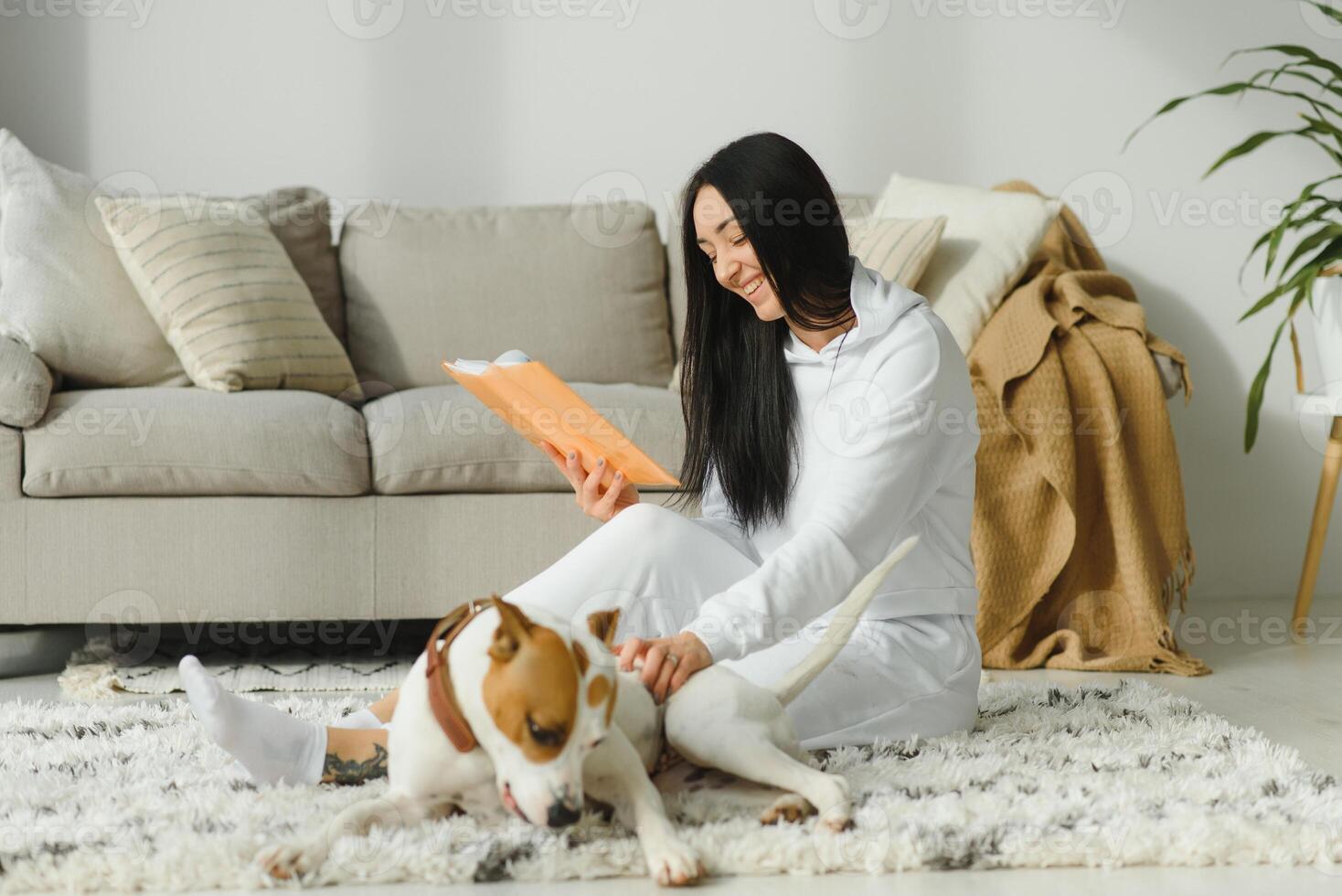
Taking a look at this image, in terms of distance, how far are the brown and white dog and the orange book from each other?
1.13ft

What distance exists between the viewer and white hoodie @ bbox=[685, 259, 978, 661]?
4.52 ft

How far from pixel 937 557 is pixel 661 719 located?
52cm

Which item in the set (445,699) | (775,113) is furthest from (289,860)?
(775,113)

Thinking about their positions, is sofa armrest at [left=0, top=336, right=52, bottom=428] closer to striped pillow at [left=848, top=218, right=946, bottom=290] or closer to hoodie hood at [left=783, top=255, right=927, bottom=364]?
hoodie hood at [left=783, top=255, right=927, bottom=364]

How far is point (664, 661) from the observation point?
1282mm

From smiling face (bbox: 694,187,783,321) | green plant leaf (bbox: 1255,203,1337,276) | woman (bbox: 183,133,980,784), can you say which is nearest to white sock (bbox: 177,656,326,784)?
woman (bbox: 183,133,980,784)

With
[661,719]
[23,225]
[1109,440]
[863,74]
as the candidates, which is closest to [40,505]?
[23,225]

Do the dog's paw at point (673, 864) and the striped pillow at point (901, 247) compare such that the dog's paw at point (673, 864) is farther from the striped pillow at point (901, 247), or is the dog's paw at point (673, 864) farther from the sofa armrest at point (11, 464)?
the striped pillow at point (901, 247)

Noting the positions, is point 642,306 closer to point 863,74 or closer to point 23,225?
point 863,74

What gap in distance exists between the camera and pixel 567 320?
3035mm

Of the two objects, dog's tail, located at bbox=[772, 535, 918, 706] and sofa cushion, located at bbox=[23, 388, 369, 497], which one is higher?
dog's tail, located at bbox=[772, 535, 918, 706]

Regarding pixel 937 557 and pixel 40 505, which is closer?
pixel 937 557

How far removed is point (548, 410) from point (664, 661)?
1.45 feet

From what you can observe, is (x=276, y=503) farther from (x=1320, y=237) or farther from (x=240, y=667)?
(x=1320, y=237)
